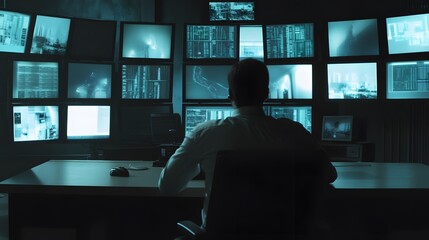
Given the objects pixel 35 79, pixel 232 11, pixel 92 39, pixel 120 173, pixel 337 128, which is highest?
pixel 232 11

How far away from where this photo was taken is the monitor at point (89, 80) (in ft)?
Result: 15.5

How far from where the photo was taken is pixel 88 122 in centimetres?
476

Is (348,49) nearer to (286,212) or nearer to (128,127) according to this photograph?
(128,127)

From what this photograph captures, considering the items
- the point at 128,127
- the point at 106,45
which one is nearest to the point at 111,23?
the point at 106,45

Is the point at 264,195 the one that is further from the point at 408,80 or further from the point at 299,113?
the point at 408,80

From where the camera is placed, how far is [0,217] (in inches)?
180

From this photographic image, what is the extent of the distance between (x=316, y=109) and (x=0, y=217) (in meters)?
2.91

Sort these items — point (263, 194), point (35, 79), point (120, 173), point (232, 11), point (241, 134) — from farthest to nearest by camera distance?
point (232, 11) < point (35, 79) < point (120, 173) < point (241, 134) < point (263, 194)

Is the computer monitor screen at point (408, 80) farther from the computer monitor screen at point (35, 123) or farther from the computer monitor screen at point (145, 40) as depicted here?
the computer monitor screen at point (35, 123)

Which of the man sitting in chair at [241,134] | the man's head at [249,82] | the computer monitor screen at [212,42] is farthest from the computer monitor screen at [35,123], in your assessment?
the man's head at [249,82]

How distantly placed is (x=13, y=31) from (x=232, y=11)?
2.09 metres

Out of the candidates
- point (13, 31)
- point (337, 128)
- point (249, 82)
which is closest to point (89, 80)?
point (13, 31)

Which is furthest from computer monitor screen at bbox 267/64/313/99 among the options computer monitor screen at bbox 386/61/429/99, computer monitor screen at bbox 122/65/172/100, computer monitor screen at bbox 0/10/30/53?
computer monitor screen at bbox 0/10/30/53

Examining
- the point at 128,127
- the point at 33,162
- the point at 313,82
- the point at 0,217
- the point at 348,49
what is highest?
the point at 348,49
